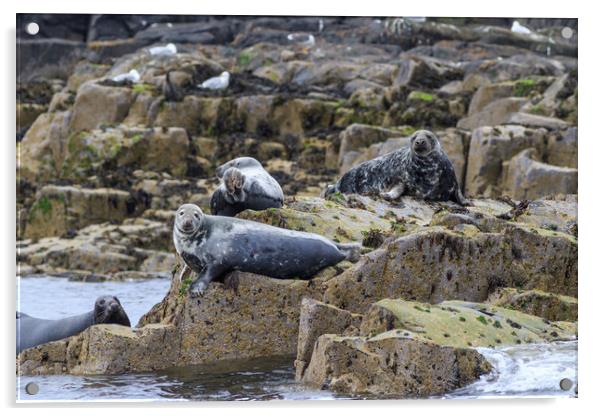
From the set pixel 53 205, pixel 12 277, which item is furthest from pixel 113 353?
pixel 53 205

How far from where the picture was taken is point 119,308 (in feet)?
41.6

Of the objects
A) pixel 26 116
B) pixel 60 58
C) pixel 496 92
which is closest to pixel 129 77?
pixel 26 116

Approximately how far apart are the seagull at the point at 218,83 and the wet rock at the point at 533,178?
11699 millimetres

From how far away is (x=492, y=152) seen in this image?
22062 millimetres

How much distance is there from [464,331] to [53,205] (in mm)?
15074

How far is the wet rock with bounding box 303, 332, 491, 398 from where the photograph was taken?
10.1 m

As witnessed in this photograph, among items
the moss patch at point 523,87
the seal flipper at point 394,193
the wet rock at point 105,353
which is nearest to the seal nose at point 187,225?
the wet rock at point 105,353

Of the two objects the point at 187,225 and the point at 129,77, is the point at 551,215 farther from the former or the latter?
the point at 129,77

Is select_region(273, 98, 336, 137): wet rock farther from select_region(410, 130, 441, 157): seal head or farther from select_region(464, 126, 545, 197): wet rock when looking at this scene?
select_region(410, 130, 441, 157): seal head

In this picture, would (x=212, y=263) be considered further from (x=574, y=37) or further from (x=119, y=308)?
(x=574, y=37)

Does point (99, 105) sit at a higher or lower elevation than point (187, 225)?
higher

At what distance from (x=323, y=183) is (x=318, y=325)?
14.3 metres

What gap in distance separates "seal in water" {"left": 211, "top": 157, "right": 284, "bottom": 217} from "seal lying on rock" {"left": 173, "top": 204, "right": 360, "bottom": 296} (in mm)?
930

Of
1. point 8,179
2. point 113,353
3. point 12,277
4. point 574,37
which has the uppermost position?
point 574,37
